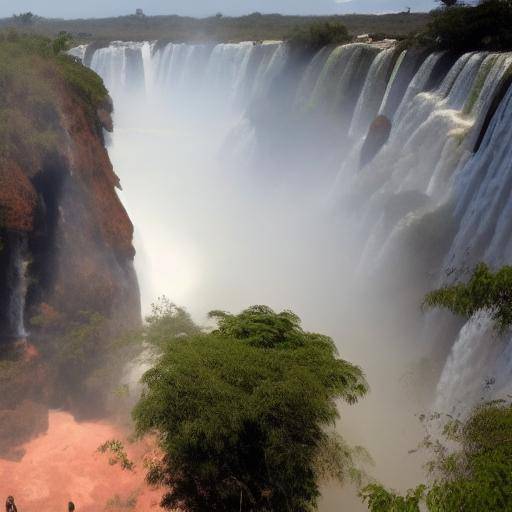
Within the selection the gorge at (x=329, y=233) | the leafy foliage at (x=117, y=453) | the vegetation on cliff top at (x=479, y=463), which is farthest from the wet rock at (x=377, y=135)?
the leafy foliage at (x=117, y=453)

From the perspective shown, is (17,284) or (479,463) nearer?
(479,463)

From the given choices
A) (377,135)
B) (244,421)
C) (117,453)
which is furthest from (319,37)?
(244,421)

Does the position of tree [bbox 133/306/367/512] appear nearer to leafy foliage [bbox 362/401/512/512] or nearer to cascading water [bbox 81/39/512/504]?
leafy foliage [bbox 362/401/512/512]

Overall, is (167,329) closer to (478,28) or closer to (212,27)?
(478,28)

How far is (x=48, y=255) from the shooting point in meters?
20.8

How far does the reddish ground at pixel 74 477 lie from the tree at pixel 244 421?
161 inches

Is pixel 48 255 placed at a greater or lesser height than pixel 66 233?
lesser

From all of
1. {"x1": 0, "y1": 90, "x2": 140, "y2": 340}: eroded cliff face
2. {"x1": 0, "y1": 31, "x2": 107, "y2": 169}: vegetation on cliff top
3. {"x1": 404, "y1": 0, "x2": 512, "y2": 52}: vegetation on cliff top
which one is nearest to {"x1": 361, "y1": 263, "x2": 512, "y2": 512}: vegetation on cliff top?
{"x1": 0, "y1": 90, "x2": 140, "y2": 340}: eroded cliff face

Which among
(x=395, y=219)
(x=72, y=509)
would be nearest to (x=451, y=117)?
(x=395, y=219)

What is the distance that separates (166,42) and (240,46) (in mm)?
21799

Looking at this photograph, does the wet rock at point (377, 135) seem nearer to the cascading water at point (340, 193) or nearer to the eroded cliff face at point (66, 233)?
the cascading water at point (340, 193)

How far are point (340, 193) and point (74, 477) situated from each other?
26625 mm

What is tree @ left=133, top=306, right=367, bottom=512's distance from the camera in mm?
10461

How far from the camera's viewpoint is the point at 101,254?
73.6 feet
